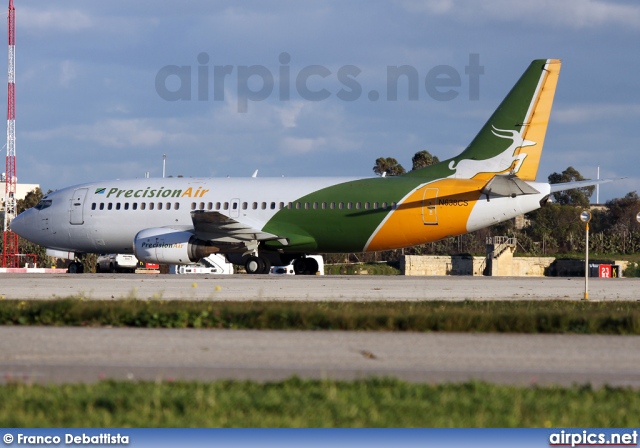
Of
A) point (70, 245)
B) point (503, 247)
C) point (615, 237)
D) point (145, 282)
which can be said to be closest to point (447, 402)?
point (145, 282)

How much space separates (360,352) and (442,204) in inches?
943

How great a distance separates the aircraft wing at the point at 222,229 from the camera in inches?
1455

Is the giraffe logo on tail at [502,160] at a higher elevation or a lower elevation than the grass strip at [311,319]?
higher

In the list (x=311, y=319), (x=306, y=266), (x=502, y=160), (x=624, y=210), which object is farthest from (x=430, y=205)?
(x=624, y=210)

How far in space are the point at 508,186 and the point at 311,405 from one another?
27529 mm

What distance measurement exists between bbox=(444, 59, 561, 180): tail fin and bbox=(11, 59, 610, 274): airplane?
0.12 feet

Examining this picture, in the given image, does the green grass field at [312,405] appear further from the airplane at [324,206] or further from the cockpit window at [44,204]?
the cockpit window at [44,204]

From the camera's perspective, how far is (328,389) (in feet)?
30.7

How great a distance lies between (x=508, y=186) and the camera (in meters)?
35.2

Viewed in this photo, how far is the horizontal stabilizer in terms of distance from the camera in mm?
35062

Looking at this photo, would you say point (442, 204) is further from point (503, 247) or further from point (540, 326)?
point (503, 247)

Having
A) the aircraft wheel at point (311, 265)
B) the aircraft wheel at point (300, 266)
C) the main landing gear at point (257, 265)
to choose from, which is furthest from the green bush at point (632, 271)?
the main landing gear at point (257, 265)

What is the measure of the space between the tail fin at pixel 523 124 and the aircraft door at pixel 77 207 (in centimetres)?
1719

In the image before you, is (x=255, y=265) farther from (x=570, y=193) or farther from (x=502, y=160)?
(x=570, y=193)
